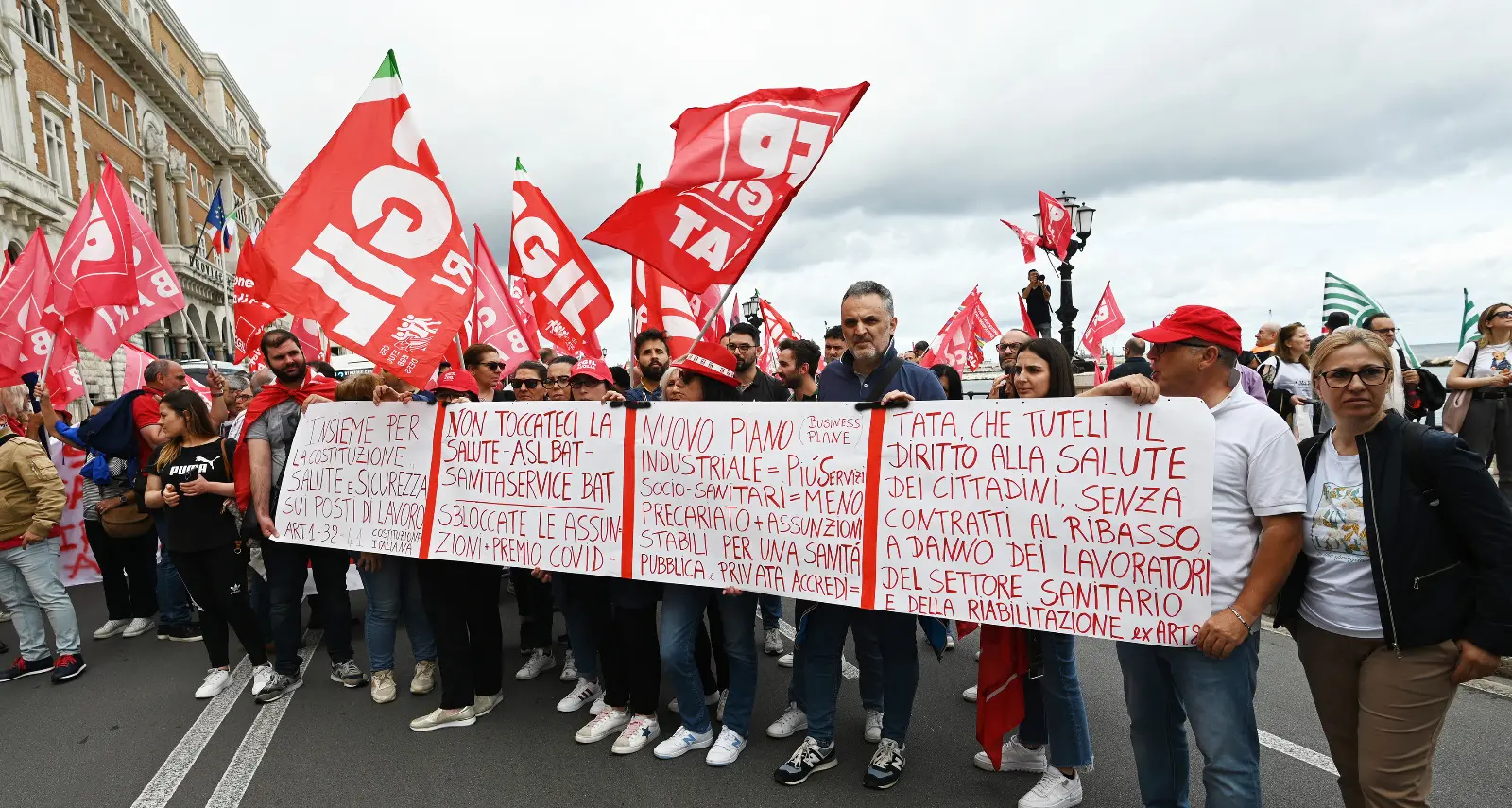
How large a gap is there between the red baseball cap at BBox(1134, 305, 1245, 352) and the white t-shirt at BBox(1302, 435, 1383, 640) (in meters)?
0.45

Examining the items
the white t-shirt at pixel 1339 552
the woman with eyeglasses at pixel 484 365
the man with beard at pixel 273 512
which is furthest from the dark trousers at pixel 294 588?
the white t-shirt at pixel 1339 552

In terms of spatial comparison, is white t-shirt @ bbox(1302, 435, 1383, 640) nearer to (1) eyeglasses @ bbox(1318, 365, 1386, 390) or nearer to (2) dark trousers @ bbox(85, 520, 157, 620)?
(1) eyeglasses @ bbox(1318, 365, 1386, 390)

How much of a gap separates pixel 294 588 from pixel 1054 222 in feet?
34.8

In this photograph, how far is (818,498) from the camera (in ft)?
11.1

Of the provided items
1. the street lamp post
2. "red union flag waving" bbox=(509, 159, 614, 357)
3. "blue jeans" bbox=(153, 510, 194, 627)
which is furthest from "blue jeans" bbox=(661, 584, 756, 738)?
the street lamp post

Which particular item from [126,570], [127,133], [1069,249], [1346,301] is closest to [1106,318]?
[1069,249]

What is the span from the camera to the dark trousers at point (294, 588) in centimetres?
474

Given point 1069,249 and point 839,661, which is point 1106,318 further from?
point 839,661

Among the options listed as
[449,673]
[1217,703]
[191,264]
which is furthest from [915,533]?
[191,264]

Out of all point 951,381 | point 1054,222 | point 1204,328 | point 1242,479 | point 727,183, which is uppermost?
point 1054,222

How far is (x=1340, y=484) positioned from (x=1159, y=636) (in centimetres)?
74

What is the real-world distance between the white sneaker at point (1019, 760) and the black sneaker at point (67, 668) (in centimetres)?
583

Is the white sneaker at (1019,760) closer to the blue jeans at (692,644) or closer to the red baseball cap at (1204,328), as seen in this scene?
the blue jeans at (692,644)

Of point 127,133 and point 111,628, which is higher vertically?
point 127,133
